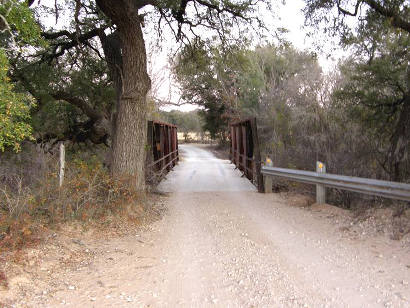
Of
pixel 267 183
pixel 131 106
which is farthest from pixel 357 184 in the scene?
pixel 131 106

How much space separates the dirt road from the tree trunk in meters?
1.65

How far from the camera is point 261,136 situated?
71.7 ft

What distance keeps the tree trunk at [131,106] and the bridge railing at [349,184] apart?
383cm

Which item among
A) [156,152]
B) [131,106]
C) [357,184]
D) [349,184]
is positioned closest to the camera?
[357,184]

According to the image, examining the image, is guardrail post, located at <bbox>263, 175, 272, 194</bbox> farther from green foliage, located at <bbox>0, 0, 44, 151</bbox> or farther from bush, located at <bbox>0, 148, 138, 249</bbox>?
green foliage, located at <bbox>0, 0, 44, 151</bbox>

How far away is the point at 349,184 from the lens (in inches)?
269

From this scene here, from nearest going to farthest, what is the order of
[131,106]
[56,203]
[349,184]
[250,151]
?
[56,203] → [349,184] → [131,106] → [250,151]

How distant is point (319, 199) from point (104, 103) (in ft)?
28.4

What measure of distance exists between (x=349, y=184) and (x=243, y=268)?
11.8 ft

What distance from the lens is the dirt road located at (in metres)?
3.36

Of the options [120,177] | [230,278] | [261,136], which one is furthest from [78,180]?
[261,136]

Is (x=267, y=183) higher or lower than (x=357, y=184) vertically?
lower

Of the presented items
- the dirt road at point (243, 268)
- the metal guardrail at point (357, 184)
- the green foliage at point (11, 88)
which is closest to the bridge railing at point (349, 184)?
the metal guardrail at point (357, 184)

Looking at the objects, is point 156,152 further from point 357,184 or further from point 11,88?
point 11,88
